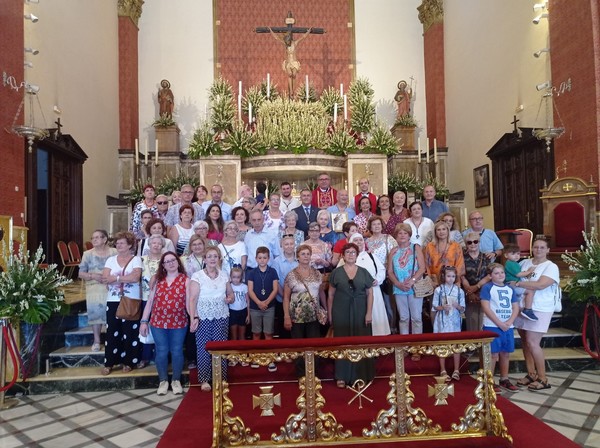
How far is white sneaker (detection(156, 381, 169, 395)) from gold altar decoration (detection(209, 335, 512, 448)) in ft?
5.69

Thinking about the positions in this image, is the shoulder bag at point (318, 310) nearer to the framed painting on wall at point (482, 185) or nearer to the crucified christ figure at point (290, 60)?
the framed painting on wall at point (482, 185)

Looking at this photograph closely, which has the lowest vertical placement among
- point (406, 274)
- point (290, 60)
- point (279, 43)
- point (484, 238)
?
point (406, 274)

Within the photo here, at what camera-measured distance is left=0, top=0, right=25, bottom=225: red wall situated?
25.6 ft

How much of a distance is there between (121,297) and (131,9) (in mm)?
11584

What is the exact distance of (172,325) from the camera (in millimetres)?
4945

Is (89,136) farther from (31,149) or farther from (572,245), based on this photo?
(572,245)

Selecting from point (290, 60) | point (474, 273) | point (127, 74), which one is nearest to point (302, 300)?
point (474, 273)

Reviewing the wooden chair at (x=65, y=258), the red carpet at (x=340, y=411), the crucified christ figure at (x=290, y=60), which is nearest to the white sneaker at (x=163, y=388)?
the red carpet at (x=340, y=411)

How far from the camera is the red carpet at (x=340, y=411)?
3.72m

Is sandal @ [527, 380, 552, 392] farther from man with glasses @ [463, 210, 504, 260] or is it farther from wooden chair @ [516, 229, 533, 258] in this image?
wooden chair @ [516, 229, 533, 258]

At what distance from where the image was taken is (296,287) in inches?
196

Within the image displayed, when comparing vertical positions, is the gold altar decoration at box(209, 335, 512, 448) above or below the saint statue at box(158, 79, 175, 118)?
below

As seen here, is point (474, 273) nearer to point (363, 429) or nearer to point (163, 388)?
point (363, 429)

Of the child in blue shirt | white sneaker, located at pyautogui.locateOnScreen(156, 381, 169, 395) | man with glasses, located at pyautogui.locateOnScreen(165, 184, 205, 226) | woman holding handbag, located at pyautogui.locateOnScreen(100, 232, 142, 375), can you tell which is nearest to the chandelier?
man with glasses, located at pyautogui.locateOnScreen(165, 184, 205, 226)
